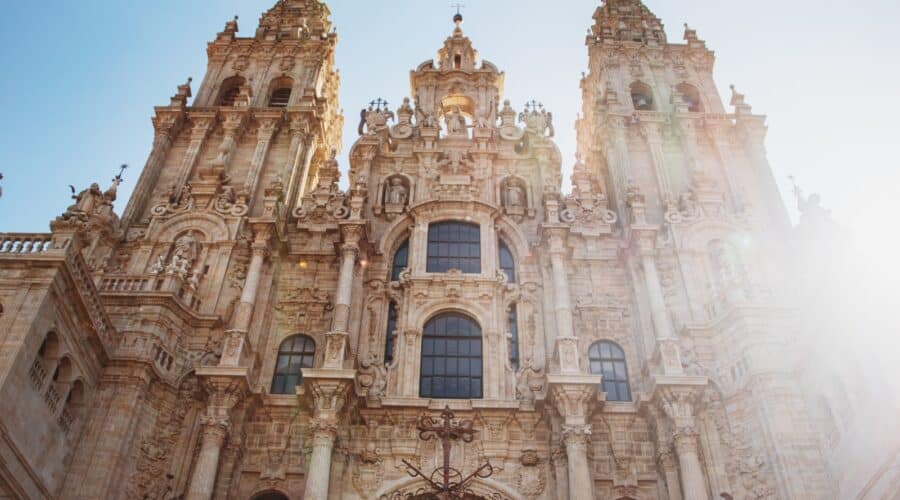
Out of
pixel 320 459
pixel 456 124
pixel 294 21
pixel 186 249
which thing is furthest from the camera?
pixel 294 21

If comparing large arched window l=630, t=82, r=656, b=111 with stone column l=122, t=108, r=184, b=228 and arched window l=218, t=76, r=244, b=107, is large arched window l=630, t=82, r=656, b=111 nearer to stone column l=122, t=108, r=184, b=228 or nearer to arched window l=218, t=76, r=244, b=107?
arched window l=218, t=76, r=244, b=107

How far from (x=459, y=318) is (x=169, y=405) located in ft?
24.2

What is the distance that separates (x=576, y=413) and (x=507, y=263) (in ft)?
20.5

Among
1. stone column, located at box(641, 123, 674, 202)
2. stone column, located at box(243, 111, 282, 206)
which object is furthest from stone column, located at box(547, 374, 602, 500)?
stone column, located at box(243, 111, 282, 206)

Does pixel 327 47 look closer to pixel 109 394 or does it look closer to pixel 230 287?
pixel 230 287

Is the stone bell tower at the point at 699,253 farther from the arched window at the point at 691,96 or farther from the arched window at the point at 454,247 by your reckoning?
the arched window at the point at 454,247

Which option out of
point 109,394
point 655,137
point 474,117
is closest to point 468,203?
point 474,117

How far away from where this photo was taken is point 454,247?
2258 cm

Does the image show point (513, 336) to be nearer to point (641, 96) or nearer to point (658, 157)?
point (658, 157)

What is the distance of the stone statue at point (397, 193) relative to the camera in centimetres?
2380

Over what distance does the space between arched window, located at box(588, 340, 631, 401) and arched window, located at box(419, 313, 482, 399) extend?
9.54 ft

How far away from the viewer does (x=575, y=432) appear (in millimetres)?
16922

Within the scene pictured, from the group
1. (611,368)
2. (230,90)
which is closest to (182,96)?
(230,90)

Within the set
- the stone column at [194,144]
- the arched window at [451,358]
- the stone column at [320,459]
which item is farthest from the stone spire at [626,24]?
the stone column at [320,459]
